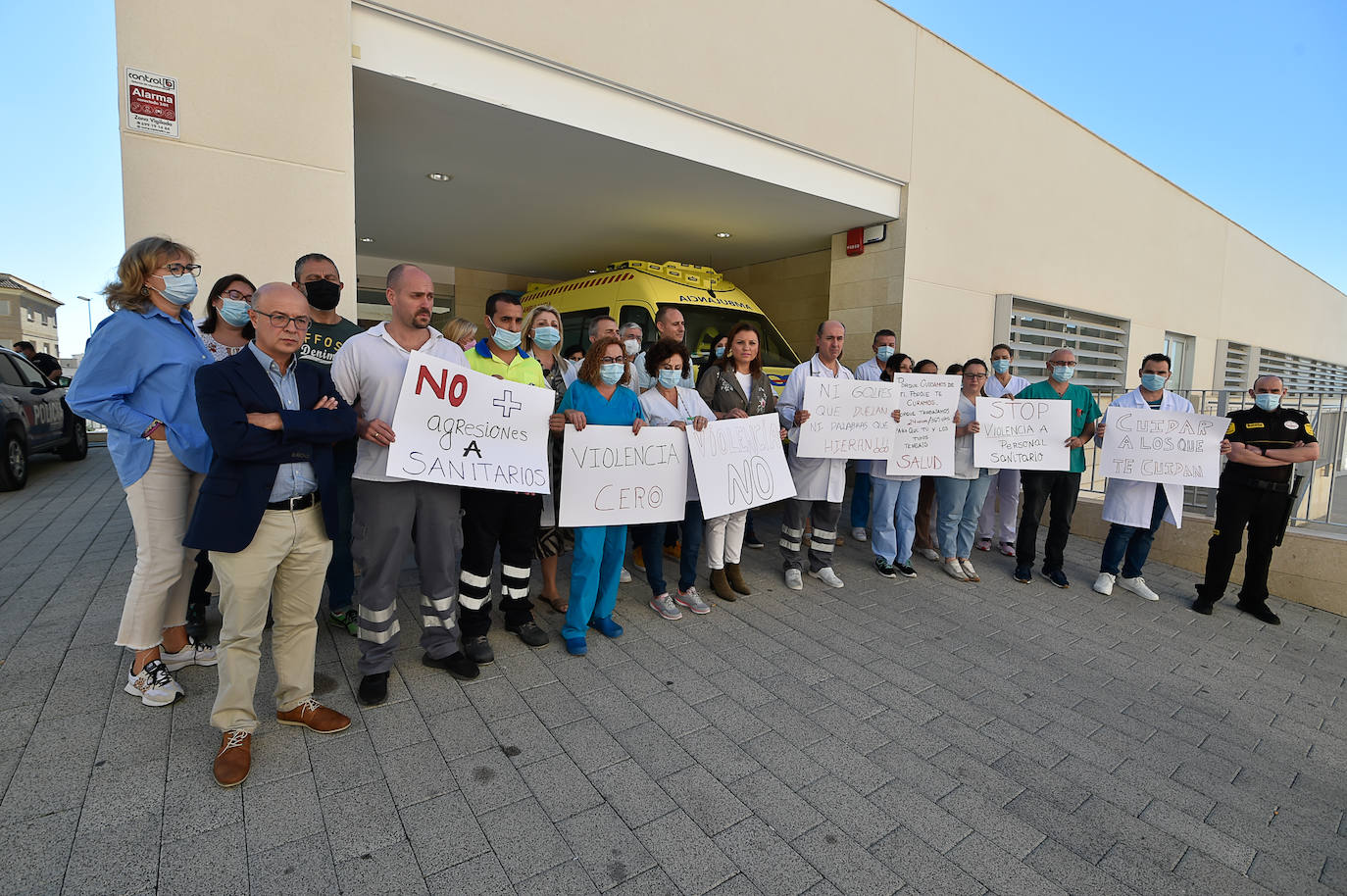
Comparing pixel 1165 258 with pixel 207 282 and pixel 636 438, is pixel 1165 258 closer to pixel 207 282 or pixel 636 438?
pixel 636 438

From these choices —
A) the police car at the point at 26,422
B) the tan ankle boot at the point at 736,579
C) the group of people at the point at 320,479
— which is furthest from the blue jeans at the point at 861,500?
the police car at the point at 26,422

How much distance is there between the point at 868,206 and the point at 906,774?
739cm

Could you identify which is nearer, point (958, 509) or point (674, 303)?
point (958, 509)

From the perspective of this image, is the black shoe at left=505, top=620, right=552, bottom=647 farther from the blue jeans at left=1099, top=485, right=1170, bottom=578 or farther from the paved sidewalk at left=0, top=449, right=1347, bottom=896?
the blue jeans at left=1099, top=485, right=1170, bottom=578

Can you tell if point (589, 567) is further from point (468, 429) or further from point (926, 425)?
point (926, 425)

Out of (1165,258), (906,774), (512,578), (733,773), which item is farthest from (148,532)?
(1165,258)

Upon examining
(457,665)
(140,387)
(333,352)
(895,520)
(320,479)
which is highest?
(333,352)

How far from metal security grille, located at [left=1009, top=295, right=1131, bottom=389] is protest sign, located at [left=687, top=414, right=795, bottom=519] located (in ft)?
23.9

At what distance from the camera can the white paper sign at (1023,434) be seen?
18.2 feet

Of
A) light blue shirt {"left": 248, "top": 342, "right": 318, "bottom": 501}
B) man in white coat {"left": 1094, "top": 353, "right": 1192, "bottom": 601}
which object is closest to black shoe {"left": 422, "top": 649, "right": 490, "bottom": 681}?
light blue shirt {"left": 248, "top": 342, "right": 318, "bottom": 501}

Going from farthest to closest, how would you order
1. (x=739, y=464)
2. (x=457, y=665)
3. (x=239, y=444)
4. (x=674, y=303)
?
(x=674, y=303) < (x=739, y=464) < (x=457, y=665) < (x=239, y=444)

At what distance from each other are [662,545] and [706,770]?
2.02 m

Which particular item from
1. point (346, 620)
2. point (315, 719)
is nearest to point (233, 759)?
point (315, 719)

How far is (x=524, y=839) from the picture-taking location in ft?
7.41
